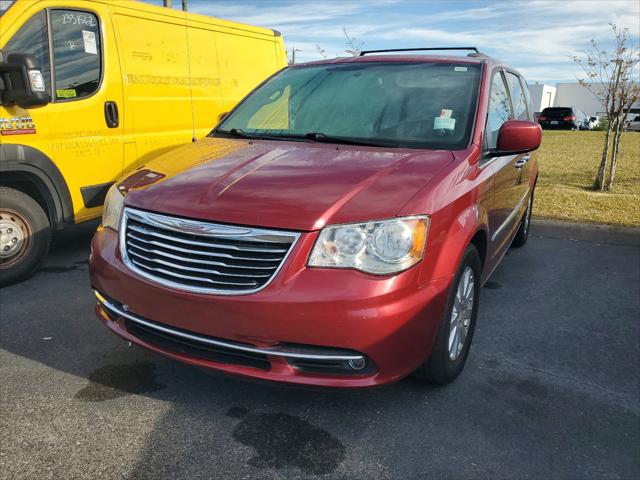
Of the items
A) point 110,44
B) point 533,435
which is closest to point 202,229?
point 533,435

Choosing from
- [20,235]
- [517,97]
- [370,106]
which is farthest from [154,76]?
[517,97]

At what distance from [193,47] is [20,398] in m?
4.05

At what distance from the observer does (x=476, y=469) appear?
2.30 metres

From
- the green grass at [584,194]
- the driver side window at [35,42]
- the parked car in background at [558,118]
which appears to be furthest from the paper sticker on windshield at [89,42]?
the parked car in background at [558,118]

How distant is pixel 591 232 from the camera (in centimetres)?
630

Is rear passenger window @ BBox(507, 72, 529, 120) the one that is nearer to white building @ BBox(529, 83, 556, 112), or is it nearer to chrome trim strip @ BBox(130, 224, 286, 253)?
chrome trim strip @ BBox(130, 224, 286, 253)

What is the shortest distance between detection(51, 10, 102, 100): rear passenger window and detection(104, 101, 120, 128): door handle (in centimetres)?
17

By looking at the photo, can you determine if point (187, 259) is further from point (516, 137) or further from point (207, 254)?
point (516, 137)

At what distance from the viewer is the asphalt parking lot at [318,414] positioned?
2.32 metres

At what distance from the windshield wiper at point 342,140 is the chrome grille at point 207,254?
1089 millimetres

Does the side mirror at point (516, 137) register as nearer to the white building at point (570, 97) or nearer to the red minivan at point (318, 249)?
the red minivan at point (318, 249)

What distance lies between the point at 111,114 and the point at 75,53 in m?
0.56

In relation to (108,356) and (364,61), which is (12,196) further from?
(364,61)

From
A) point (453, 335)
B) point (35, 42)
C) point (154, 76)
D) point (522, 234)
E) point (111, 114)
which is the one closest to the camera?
point (453, 335)
